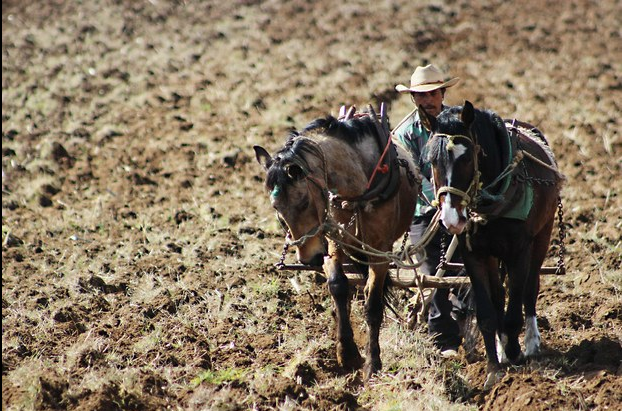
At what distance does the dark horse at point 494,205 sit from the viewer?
201 inches

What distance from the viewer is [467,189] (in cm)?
510

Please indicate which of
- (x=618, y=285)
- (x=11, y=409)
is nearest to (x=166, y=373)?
(x=11, y=409)

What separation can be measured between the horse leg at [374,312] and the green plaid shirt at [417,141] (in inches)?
31.5

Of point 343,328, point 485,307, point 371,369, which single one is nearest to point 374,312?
point 343,328

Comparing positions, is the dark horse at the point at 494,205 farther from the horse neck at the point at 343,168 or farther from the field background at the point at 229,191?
the horse neck at the point at 343,168

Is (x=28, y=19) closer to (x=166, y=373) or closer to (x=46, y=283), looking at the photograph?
(x=46, y=283)

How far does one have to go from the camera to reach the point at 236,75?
16.8 meters

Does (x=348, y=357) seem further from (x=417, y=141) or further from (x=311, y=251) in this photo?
(x=417, y=141)

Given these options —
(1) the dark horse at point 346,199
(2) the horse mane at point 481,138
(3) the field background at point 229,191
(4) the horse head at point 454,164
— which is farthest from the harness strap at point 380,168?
(3) the field background at point 229,191

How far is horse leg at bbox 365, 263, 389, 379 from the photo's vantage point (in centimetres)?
580

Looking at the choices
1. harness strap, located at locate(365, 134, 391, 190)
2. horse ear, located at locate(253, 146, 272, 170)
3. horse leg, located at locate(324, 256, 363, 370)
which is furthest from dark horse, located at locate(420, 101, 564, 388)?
horse ear, located at locate(253, 146, 272, 170)

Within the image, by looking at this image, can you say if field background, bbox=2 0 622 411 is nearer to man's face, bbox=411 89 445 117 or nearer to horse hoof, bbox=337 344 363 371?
horse hoof, bbox=337 344 363 371

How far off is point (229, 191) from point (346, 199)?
216 inches

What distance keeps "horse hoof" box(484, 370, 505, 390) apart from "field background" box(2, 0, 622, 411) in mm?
65
